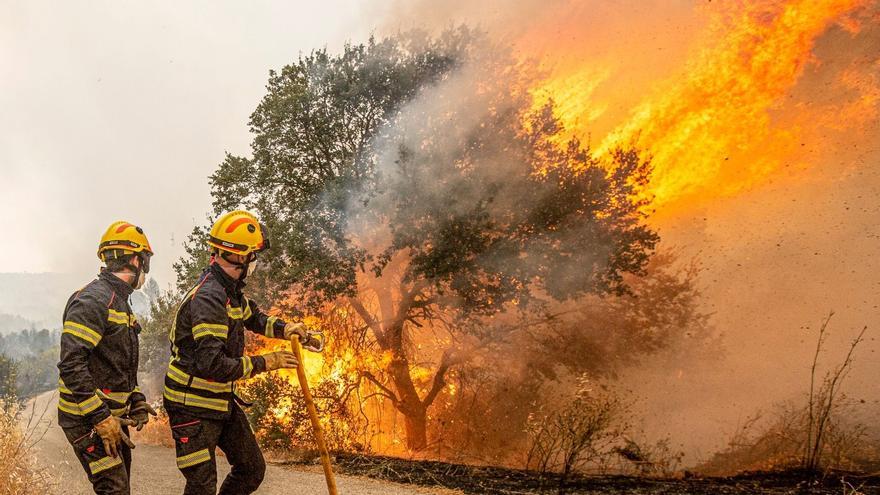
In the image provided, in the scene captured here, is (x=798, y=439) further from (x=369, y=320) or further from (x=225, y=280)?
(x=225, y=280)

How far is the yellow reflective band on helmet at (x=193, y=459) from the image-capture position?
3309mm

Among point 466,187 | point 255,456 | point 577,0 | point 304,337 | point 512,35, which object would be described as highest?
point 577,0

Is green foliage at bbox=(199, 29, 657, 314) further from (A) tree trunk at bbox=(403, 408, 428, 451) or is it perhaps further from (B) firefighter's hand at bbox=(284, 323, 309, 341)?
(B) firefighter's hand at bbox=(284, 323, 309, 341)

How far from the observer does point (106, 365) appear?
363cm

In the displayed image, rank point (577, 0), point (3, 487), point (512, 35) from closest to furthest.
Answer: point (3, 487) → point (512, 35) → point (577, 0)

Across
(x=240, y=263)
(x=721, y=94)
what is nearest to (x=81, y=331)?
(x=240, y=263)

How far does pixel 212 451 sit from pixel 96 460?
2.25 feet

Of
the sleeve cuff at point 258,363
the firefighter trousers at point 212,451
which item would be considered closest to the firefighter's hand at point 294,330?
the sleeve cuff at point 258,363

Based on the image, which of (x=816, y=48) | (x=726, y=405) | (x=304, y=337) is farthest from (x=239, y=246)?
(x=816, y=48)

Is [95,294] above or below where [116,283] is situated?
below

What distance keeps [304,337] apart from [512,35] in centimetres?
1022

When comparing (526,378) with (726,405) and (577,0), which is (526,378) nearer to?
(726,405)

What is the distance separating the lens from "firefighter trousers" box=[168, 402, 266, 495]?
3326 mm

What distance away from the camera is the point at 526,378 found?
12.4m
